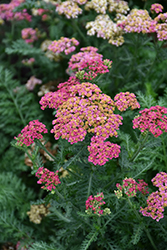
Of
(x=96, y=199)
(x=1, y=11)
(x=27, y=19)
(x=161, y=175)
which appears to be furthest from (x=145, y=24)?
(x=1, y=11)

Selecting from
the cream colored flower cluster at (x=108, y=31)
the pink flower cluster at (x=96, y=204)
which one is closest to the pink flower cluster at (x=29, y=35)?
the cream colored flower cluster at (x=108, y=31)

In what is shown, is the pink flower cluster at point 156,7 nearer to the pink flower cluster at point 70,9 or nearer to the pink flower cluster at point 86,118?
the pink flower cluster at point 70,9

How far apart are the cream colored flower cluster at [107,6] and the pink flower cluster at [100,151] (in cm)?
160

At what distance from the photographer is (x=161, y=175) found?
1.65 m

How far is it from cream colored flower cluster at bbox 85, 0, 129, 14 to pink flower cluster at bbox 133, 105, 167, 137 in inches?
57.5

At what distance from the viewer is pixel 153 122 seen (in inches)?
59.8

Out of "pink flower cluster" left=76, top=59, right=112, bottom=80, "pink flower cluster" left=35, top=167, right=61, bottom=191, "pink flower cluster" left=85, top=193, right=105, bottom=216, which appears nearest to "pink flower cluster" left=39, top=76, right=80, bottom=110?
"pink flower cluster" left=76, top=59, right=112, bottom=80

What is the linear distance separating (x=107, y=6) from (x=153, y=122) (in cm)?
173

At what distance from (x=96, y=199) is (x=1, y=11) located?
2.93 m

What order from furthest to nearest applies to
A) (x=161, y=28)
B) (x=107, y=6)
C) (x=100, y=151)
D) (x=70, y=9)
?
(x=107, y=6) < (x=70, y=9) < (x=161, y=28) < (x=100, y=151)

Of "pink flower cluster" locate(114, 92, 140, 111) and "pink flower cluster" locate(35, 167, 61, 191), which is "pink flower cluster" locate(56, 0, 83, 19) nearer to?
"pink flower cluster" locate(114, 92, 140, 111)

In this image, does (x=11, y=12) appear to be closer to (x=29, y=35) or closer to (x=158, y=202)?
(x=29, y=35)

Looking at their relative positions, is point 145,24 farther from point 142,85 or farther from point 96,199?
point 96,199

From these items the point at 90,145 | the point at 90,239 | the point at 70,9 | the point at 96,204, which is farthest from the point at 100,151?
the point at 70,9
